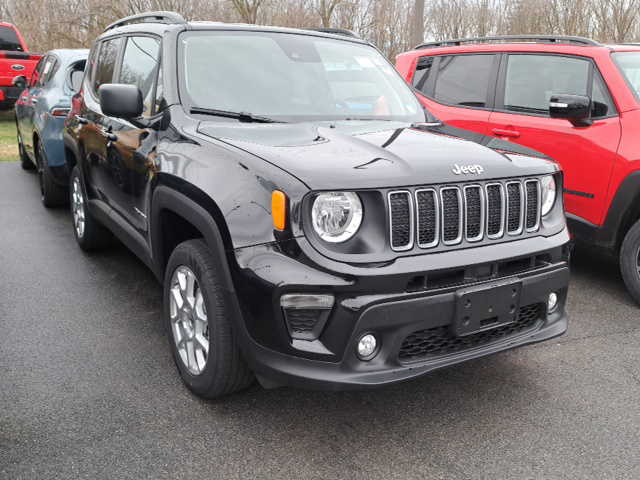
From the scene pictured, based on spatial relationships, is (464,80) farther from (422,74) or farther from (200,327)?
(200,327)

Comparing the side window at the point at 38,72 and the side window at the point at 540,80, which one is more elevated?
the side window at the point at 540,80

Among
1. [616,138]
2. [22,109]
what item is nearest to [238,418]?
[616,138]

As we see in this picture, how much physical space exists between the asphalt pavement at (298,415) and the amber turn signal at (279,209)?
990 mm

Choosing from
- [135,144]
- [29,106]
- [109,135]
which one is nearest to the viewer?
[135,144]

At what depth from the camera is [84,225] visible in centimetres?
532

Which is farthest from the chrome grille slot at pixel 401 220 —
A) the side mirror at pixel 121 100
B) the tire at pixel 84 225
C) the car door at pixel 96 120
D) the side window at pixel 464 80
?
the side window at pixel 464 80

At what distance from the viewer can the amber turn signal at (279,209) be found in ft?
8.11

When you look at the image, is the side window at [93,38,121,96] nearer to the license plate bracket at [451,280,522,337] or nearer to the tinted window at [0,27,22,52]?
the license plate bracket at [451,280,522,337]

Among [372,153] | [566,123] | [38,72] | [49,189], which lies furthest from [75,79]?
[372,153]

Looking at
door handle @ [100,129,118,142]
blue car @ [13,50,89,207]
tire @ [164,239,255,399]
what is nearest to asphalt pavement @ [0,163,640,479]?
tire @ [164,239,255,399]

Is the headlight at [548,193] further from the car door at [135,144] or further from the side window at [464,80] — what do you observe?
the side window at [464,80]

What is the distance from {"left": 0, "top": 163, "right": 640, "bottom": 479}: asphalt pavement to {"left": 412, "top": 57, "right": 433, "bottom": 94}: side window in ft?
9.87

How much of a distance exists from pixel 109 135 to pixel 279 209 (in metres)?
2.17

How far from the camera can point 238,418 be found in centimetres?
298
